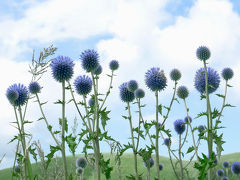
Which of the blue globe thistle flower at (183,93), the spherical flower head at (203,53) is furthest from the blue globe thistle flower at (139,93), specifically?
the spherical flower head at (203,53)

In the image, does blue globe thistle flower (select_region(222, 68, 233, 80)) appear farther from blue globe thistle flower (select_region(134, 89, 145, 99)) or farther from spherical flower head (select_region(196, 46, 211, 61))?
blue globe thistle flower (select_region(134, 89, 145, 99))

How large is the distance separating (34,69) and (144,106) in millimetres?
2277

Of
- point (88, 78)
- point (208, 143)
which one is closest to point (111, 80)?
point (88, 78)

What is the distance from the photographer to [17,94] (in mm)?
4926

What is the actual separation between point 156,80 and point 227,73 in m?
1.82

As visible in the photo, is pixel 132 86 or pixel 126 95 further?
pixel 126 95

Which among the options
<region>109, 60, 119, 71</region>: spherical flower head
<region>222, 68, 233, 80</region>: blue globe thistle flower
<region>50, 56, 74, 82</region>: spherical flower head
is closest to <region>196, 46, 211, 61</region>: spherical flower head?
<region>222, 68, 233, 80</region>: blue globe thistle flower

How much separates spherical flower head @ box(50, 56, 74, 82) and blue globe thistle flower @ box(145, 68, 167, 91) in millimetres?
1571

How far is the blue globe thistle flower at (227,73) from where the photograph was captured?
20.1 feet

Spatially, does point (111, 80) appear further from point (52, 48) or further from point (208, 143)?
point (208, 143)

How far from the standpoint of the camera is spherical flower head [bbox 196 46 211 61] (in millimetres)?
5371

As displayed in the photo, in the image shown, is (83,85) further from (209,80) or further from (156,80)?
(209,80)

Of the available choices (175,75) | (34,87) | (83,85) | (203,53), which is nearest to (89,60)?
(83,85)

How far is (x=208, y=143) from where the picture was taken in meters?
4.29
